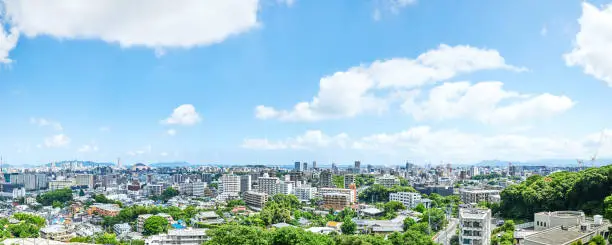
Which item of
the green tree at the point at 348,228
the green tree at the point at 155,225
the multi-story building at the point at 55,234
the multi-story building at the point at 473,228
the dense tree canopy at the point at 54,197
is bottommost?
the dense tree canopy at the point at 54,197

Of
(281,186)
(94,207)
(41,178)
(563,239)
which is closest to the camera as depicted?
(563,239)

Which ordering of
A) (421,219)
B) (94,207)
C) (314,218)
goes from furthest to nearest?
(94,207) → (314,218) → (421,219)

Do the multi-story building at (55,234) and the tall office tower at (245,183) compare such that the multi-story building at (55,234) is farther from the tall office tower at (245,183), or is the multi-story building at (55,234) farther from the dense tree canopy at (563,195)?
the tall office tower at (245,183)

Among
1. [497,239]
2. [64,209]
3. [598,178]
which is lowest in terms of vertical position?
[64,209]

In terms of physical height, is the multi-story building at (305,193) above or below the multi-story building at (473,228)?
below

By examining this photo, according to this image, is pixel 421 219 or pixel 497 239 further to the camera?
pixel 421 219

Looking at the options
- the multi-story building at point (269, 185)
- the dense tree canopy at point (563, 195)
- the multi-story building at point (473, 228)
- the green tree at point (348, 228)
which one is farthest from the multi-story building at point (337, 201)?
the multi-story building at point (473, 228)

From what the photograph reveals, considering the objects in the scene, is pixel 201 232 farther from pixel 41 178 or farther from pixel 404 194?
pixel 41 178

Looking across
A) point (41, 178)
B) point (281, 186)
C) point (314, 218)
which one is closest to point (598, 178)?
point (314, 218)
